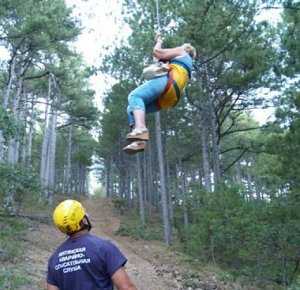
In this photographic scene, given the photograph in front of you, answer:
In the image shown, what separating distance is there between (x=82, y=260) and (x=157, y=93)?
1783 millimetres

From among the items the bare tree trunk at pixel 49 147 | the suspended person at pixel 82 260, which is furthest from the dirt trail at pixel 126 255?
the suspended person at pixel 82 260

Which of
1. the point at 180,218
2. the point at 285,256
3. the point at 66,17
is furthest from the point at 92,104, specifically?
the point at 285,256

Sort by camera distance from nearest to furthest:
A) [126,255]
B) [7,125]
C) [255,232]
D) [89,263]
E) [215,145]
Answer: [89,263]
[7,125]
[255,232]
[126,255]
[215,145]

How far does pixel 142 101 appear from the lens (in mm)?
3818

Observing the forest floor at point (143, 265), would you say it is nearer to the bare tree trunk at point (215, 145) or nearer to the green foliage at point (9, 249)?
the green foliage at point (9, 249)

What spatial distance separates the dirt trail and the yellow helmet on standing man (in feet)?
17.6

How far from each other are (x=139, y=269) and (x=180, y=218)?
11.9m

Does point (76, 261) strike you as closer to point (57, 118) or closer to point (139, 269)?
point (139, 269)

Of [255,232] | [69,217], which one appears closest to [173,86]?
[69,217]

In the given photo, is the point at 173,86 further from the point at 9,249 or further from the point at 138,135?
the point at 9,249

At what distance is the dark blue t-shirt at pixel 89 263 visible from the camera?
8.43ft

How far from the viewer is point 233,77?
571 inches

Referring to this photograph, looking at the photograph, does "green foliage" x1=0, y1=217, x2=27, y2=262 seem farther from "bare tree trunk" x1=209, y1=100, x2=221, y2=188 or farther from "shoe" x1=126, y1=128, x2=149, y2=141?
"bare tree trunk" x1=209, y1=100, x2=221, y2=188

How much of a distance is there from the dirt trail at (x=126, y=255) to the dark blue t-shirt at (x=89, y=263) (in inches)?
208
